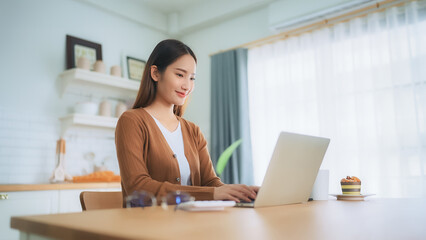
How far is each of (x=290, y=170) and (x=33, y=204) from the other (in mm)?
2252

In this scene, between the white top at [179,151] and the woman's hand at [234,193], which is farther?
the white top at [179,151]

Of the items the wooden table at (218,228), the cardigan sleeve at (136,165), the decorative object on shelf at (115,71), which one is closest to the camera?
the wooden table at (218,228)

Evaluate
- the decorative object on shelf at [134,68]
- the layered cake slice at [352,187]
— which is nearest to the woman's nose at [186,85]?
the layered cake slice at [352,187]

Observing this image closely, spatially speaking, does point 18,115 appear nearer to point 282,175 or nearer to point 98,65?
point 98,65

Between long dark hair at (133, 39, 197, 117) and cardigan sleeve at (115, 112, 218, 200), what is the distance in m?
0.21

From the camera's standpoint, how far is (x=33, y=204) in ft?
8.57

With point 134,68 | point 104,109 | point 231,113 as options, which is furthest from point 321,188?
point 134,68

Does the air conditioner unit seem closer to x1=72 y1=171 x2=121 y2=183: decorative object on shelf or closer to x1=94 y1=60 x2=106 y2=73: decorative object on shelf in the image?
x1=94 y1=60 x2=106 y2=73: decorative object on shelf

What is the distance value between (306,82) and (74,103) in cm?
234

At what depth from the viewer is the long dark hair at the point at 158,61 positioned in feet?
4.87

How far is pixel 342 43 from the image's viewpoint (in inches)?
128

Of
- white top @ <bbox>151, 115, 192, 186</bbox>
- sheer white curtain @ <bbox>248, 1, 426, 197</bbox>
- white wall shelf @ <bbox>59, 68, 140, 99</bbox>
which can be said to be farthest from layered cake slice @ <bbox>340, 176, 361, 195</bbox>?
white wall shelf @ <bbox>59, 68, 140, 99</bbox>

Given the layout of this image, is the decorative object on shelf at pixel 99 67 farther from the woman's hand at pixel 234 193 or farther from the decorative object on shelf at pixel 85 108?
the woman's hand at pixel 234 193

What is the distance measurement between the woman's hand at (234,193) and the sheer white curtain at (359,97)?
2220 millimetres
